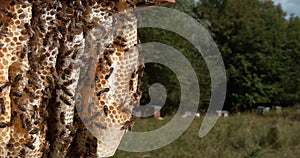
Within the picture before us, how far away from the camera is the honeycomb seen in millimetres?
967

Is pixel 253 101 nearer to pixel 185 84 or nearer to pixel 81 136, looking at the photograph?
pixel 185 84

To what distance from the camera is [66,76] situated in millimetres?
1029

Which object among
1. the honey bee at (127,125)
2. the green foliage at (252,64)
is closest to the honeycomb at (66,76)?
the honey bee at (127,125)

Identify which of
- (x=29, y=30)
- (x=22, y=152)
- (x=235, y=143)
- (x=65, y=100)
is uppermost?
(x=29, y=30)

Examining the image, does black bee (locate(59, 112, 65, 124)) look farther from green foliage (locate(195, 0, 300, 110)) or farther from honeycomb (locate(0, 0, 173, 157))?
green foliage (locate(195, 0, 300, 110))

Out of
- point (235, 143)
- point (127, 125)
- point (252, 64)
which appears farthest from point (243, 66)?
point (127, 125)

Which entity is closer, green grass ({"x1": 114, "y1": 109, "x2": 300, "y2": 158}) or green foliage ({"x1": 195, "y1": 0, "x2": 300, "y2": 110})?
green grass ({"x1": 114, "y1": 109, "x2": 300, "y2": 158})

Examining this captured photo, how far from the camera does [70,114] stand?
1.06 meters

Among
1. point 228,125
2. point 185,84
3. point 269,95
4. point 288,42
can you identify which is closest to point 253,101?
point 269,95

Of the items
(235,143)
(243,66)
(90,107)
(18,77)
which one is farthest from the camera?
(243,66)

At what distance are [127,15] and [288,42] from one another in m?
17.1

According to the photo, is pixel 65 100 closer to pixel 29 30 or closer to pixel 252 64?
pixel 29 30

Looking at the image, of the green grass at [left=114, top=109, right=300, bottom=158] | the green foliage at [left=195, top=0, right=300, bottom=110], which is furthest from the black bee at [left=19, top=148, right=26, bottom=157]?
the green foliage at [left=195, top=0, right=300, bottom=110]

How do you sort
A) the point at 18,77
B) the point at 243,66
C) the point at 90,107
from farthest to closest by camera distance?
the point at 243,66, the point at 90,107, the point at 18,77
